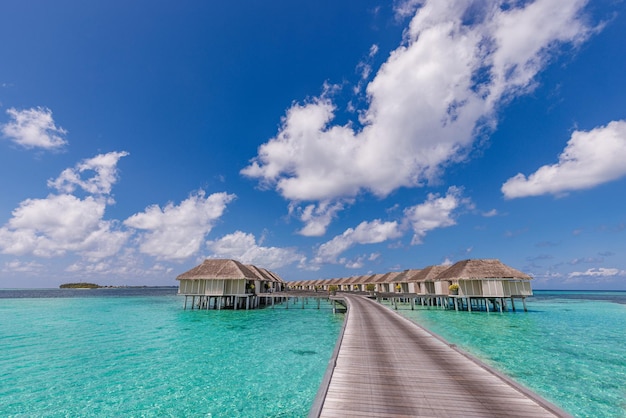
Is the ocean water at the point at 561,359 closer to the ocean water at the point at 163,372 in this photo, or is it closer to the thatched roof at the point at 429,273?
the ocean water at the point at 163,372

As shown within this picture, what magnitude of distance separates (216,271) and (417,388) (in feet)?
115

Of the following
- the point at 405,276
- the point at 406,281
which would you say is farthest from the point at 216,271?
the point at 405,276

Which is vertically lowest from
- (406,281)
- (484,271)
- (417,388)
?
(417,388)

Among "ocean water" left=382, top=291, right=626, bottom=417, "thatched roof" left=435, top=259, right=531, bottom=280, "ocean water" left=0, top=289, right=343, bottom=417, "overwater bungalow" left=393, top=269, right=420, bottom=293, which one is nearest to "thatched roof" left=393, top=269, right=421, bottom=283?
"overwater bungalow" left=393, top=269, right=420, bottom=293

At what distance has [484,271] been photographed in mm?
36531

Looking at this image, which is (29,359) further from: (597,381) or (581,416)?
(597,381)

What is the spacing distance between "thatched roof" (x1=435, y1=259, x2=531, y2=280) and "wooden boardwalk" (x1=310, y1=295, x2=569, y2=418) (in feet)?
94.1

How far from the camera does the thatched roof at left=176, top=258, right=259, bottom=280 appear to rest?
123 feet

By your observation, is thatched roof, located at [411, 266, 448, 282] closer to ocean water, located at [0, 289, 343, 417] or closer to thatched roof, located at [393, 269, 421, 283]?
thatched roof, located at [393, 269, 421, 283]

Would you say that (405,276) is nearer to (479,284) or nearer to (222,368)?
(479,284)

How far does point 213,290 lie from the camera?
37.9m

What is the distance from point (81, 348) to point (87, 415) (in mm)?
11480

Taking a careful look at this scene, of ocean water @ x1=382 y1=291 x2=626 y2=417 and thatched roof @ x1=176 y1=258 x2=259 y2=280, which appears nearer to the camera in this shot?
ocean water @ x1=382 y1=291 x2=626 y2=417

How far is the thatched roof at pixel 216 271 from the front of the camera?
37.6m
